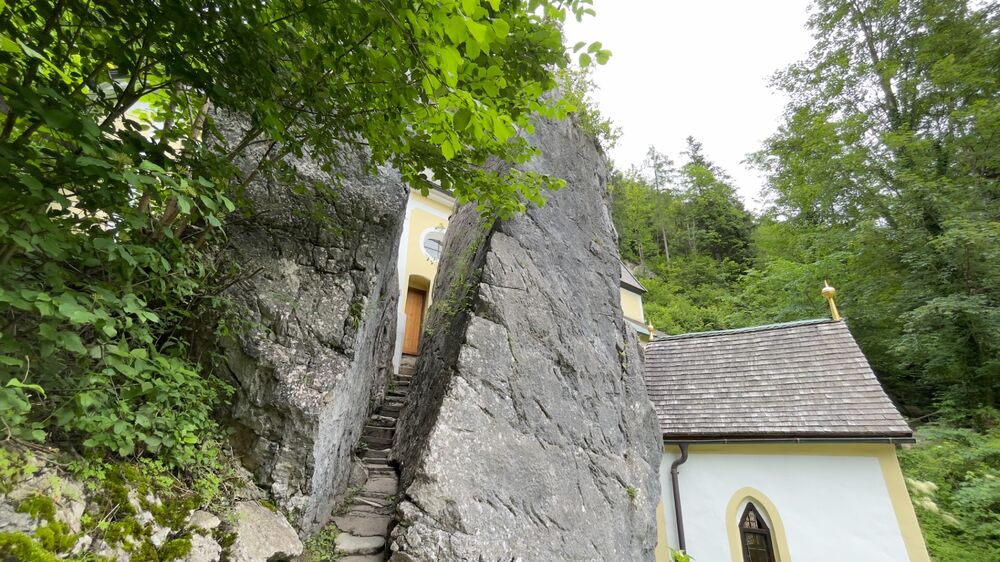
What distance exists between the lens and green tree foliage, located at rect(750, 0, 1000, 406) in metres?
9.77

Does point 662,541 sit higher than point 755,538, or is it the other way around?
point 755,538

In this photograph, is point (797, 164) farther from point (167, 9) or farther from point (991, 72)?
point (167, 9)

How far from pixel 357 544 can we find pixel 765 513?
7.25 metres

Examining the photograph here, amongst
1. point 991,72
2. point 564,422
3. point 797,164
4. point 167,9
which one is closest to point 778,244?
point 797,164

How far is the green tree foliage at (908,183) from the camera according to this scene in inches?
385

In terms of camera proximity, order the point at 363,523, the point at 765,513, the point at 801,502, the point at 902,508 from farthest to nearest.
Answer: the point at 765,513 → the point at 801,502 → the point at 902,508 → the point at 363,523

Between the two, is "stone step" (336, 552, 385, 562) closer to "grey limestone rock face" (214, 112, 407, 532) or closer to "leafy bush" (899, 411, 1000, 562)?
"grey limestone rock face" (214, 112, 407, 532)

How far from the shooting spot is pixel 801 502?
6648 millimetres

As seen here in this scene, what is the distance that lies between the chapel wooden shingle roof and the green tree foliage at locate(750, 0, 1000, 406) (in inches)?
159

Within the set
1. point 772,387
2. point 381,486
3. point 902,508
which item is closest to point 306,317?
point 381,486

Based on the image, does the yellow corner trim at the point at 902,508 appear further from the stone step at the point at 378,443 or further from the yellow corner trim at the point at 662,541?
the stone step at the point at 378,443

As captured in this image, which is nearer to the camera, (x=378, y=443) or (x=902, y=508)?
(x=378, y=443)

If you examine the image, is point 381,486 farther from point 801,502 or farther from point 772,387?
point 772,387

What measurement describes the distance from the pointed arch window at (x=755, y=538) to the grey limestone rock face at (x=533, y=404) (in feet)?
10.8
